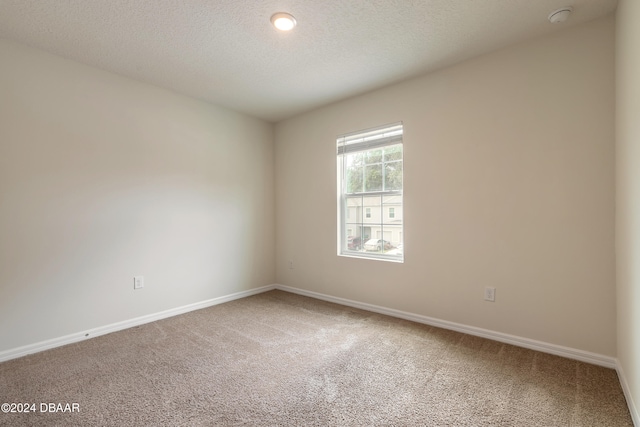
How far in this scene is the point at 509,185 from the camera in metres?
2.44

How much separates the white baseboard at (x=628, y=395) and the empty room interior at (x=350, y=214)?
22 millimetres

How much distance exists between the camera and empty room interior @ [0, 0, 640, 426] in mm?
1789

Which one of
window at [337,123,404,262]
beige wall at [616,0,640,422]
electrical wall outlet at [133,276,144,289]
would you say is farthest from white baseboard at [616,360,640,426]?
electrical wall outlet at [133,276,144,289]

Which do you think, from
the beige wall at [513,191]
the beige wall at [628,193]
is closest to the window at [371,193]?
the beige wall at [513,191]

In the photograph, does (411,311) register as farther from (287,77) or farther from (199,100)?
(199,100)

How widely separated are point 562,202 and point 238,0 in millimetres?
2692

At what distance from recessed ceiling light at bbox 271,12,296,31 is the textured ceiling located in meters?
0.04

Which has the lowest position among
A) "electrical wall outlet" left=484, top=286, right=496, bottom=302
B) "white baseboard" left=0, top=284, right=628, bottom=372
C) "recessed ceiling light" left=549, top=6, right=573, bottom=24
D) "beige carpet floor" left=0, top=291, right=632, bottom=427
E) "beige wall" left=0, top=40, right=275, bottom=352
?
"beige carpet floor" left=0, top=291, right=632, bottom=427

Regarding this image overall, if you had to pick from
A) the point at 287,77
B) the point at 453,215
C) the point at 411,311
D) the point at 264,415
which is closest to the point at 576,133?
the point at 453,215

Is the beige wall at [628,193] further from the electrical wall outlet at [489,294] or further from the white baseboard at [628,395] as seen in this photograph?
the electrical wall outlet at [489,294]

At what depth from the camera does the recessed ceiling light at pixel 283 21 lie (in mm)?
2043

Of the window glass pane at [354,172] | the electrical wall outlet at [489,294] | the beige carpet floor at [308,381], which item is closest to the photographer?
the beige carpet floor at [308,381]

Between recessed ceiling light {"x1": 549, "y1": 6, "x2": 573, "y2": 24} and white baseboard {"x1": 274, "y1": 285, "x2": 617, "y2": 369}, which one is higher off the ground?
recessed ceiling light {"x1": 549, "y1": 6, "x2": 573, "y2": 24}

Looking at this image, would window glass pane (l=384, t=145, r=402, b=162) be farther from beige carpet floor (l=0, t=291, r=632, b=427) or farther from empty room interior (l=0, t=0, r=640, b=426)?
beige carpet floor (l=0, t=291, r=632, b=427)
